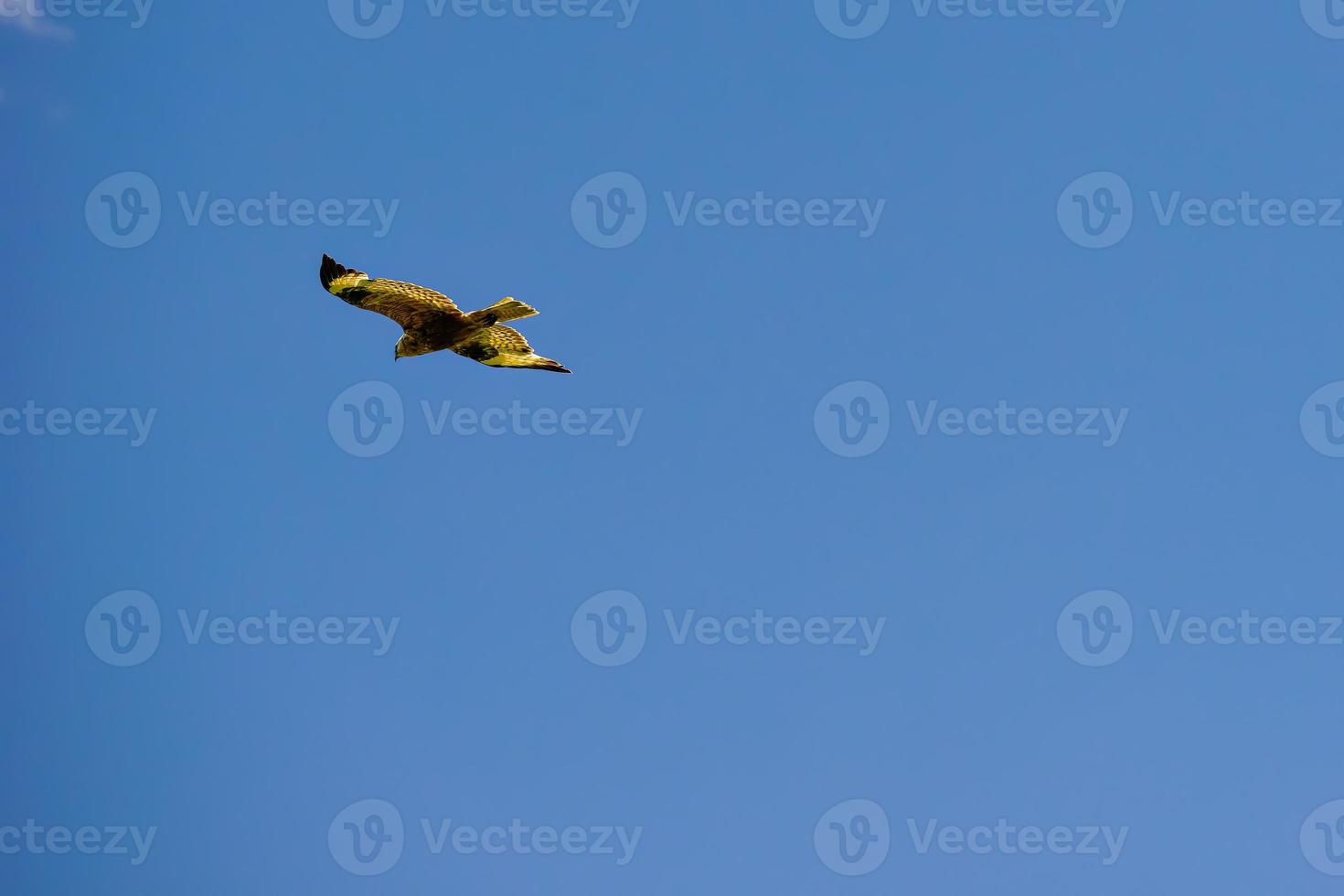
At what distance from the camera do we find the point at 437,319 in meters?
20.5

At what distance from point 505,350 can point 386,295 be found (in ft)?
5.51

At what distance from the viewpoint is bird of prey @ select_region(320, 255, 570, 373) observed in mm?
20031

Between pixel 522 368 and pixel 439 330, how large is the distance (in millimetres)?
1164

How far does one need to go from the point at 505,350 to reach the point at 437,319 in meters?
0.95

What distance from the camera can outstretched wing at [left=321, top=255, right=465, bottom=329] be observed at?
20.0 metres

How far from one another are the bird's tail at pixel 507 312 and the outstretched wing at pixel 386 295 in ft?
1.63

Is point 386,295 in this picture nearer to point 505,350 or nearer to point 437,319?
point 437,319

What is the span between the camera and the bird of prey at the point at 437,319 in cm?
2003

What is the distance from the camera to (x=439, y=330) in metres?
20.8

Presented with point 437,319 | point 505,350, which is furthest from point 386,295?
point 505,350

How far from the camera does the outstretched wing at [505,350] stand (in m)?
20.8

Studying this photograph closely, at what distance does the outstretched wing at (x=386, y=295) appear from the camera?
2003 centimetres

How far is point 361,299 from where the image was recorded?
800 inches

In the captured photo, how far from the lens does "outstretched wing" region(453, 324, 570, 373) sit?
68.1 feet
